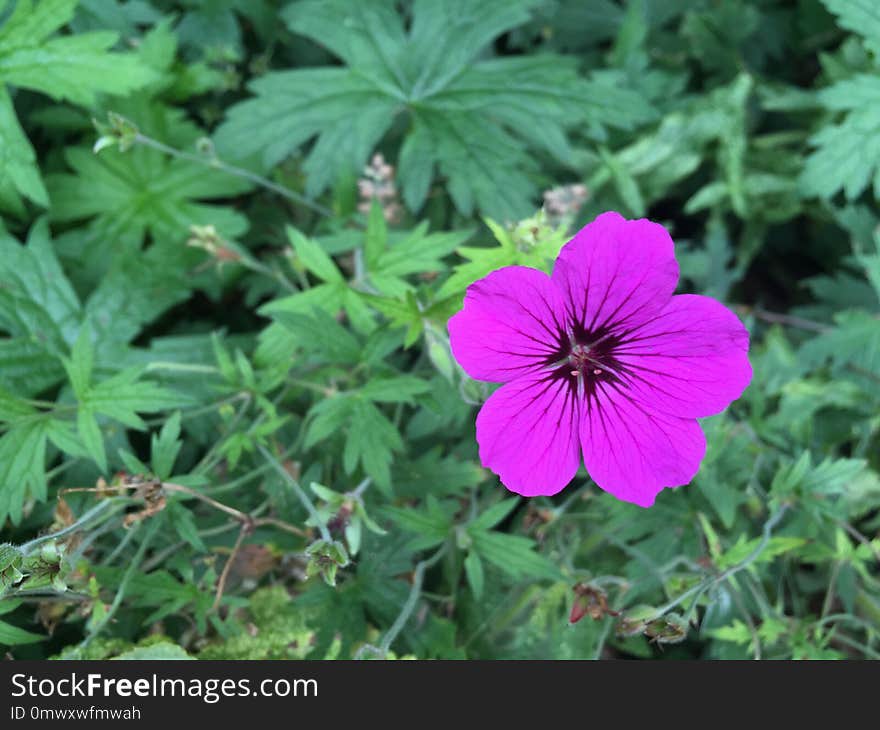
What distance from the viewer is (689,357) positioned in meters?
1.48

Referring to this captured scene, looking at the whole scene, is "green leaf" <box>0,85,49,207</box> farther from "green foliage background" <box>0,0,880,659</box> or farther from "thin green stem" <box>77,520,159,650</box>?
"thin green stem" <box>77,520,159,650</box>

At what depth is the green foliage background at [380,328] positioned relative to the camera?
1.90m

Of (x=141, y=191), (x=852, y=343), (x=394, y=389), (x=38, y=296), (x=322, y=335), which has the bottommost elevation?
(x=394, y=389)

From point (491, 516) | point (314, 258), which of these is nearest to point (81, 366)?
point (314, 258)

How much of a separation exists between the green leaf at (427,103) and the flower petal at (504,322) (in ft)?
3.21

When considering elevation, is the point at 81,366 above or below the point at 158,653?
above

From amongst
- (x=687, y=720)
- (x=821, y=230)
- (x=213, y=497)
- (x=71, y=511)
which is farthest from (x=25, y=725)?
(x=821, y=230)

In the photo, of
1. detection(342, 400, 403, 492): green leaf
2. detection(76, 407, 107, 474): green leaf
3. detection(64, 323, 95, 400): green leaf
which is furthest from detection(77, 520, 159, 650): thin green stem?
detection(342, 400, 403, 492): green leaf

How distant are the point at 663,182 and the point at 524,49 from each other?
2.26 feet

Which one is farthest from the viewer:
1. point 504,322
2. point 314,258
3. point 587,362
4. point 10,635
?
point 314,258

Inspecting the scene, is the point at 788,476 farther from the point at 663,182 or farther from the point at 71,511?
the point at 71,511

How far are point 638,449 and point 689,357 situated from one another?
0.61 feet

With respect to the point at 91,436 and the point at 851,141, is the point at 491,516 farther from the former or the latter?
the point at 851,141

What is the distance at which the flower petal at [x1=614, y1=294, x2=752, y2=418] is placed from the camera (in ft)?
4.69
